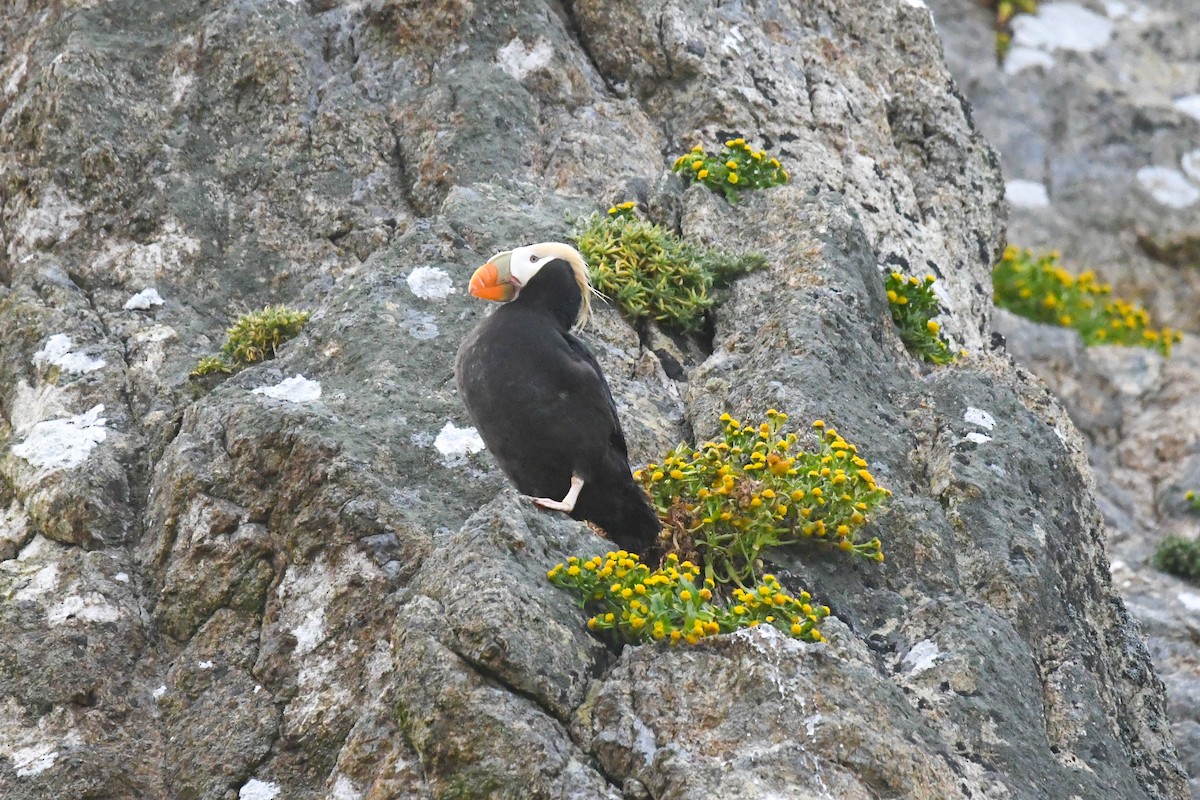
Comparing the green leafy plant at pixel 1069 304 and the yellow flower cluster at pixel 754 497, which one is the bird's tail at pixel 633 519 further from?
the green leafy plant at pixel 1069 304

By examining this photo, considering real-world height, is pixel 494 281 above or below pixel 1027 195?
above

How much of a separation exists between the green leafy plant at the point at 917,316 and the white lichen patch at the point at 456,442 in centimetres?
241

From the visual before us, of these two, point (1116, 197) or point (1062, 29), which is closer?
point (1116, 197)

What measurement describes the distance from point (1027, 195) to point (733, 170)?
23.2 ft

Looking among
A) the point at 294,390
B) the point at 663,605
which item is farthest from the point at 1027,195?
the point at 663,605

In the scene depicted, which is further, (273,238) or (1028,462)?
(273,238)

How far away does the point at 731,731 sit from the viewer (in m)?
4.49

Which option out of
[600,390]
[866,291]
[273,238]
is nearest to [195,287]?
[273,238]

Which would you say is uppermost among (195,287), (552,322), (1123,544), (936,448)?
(552,322)

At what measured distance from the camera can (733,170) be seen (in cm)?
766

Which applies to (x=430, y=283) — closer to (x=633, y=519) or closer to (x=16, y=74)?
(x=633, y=519)

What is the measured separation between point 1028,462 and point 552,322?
2307 mm

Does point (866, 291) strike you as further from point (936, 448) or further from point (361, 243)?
point (361, 243)

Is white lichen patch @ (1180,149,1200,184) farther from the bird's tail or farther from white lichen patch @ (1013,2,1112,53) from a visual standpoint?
the bird's tail
